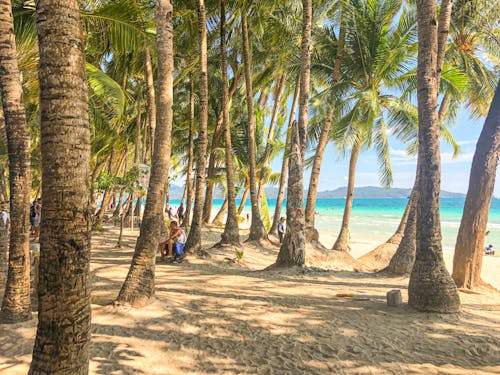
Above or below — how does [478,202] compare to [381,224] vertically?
above

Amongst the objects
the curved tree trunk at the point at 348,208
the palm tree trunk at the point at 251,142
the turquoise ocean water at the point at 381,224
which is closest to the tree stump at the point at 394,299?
the palm tree trunk at the point at 251,142

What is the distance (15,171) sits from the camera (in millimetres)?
4125

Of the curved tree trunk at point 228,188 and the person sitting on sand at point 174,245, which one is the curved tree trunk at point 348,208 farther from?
the person sitting on sand at point 174,245

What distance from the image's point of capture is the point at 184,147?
2530 cm

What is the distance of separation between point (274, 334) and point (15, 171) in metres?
3.75

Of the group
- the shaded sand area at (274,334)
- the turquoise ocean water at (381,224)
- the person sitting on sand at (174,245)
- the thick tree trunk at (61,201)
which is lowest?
the turquoise ocean water at (381,224)

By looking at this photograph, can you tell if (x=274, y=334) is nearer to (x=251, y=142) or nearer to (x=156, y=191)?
(x=156, y=191)

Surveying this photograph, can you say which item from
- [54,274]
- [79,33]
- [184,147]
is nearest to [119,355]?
[54,274]

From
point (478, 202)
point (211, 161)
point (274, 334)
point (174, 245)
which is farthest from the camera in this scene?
point (211, 161)

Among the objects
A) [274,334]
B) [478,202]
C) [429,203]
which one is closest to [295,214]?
[429,203]

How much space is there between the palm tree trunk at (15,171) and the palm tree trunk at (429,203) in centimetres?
556

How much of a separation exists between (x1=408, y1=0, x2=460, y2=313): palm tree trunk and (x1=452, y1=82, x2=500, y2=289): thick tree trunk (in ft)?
6.11

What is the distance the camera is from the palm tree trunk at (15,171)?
162 inches

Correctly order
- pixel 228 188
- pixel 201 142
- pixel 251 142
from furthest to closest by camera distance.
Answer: pixel 251 142 → pixel 228 188 → pixel 201 142
